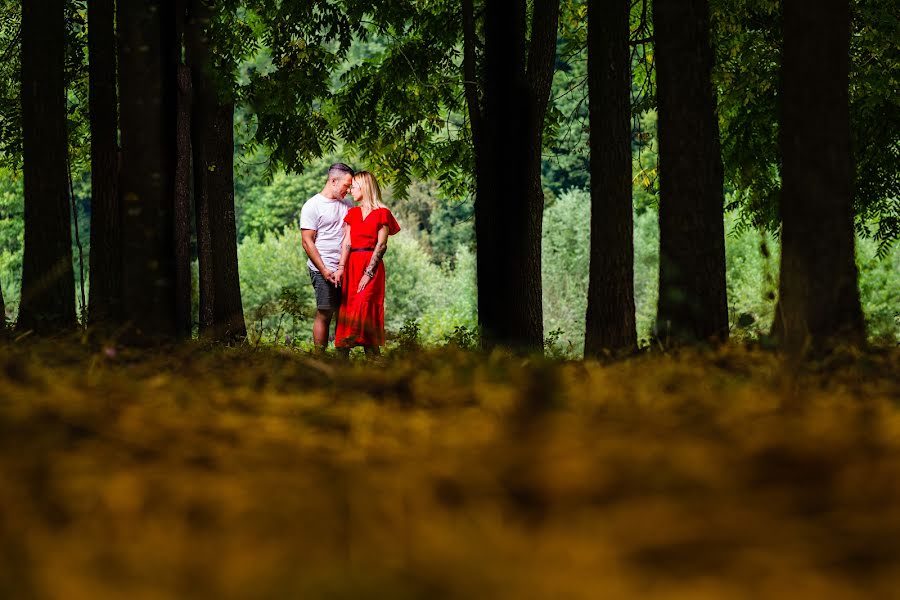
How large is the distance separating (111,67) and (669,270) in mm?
6611

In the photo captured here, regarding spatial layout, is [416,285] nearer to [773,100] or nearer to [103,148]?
[773,100]

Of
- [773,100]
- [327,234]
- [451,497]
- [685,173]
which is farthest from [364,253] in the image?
[451,497]

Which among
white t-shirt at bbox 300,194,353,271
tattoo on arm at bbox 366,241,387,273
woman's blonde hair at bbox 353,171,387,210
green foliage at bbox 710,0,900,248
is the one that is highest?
green foliage at bbox 710,0,900,248

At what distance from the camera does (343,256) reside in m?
11.7

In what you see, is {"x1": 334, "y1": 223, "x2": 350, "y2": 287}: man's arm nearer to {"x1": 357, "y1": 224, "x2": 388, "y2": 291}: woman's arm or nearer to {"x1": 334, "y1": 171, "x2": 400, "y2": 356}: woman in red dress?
{"x1": 334, "y1": 171, "x2": 400, "y2": 356}: woman in red dress

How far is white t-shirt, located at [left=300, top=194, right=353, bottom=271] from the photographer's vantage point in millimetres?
11852

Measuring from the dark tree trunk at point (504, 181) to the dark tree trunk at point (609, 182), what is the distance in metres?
0.95

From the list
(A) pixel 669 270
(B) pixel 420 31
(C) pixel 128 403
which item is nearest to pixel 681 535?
(C) pixel 128 403

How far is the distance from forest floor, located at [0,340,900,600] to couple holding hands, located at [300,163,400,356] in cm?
860

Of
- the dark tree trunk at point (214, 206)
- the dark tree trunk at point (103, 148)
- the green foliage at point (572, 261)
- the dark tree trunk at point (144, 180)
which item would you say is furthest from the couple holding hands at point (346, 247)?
the green foliage at point (572, 261)

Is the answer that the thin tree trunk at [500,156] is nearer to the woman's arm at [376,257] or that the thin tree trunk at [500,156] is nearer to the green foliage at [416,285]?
the woman's arm at [376,257]

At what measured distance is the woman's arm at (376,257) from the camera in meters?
11.4

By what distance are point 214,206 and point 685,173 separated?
918cm

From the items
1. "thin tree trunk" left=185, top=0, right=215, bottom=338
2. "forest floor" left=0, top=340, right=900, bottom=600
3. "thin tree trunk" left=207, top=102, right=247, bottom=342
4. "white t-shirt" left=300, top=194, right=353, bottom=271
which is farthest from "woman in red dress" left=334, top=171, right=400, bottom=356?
"forest floor" left=0, top=340, right=900, bottom=600
